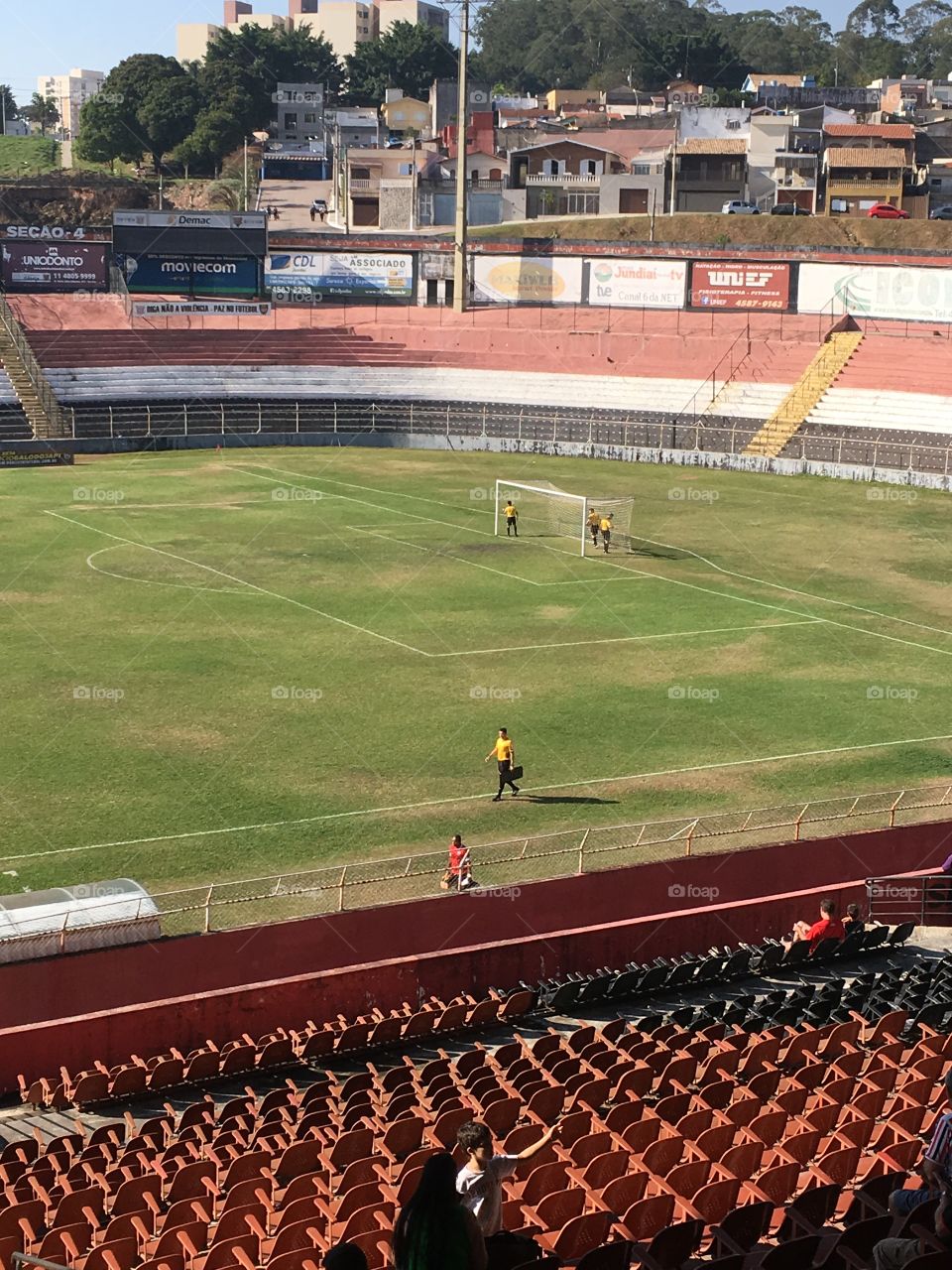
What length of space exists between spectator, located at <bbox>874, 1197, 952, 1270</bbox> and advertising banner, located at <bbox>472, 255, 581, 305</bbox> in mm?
77220

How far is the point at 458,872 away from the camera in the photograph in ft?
73.9

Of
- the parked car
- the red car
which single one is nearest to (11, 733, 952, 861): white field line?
the red car

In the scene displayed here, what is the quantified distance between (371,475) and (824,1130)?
2000 inches

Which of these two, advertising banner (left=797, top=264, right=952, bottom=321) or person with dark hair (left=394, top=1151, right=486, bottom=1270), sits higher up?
advertising banner (left=797, top=264, right=952, bottom=321)

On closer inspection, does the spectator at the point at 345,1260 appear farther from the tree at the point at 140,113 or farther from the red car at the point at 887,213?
the tree at the point at 140,113

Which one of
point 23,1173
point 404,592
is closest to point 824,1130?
point 23,1173

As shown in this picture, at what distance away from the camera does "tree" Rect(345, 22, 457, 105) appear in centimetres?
18362

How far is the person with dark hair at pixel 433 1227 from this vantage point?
24.4 ft

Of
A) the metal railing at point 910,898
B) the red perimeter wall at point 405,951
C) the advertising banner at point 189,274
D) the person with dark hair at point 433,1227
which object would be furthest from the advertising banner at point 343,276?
the person with dark hair at point 433,1227

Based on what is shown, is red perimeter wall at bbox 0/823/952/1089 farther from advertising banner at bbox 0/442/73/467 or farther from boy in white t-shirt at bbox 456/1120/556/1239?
advertising banner at bbox 0/442/73/467

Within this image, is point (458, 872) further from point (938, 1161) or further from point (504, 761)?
point (938, 1161)

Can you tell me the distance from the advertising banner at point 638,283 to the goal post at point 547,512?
26.3 metres

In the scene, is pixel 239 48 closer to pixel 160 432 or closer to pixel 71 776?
pixel 160 432

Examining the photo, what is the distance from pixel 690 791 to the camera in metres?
28.0
